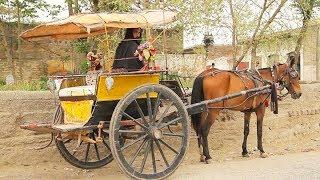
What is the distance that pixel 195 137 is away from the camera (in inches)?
396

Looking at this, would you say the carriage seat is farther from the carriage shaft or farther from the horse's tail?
the horse's tail

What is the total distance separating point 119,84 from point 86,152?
75.7 inches

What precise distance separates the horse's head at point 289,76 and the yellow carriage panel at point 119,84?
420 centimetres

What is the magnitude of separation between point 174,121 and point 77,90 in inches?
57.3

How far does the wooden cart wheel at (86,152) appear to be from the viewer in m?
7.55

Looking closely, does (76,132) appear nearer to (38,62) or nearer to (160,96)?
(160,96)

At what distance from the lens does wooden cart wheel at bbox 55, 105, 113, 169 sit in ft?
24.8

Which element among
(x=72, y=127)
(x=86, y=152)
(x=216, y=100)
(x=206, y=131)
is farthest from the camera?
(x=206, y=131)

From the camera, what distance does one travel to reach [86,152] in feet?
26.2

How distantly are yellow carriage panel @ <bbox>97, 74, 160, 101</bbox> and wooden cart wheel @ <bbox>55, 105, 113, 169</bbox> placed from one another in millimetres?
717

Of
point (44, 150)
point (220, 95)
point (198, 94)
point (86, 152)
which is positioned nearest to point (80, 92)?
point (86, 152)

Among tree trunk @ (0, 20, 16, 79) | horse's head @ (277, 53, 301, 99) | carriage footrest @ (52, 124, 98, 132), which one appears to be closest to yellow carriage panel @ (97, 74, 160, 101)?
carriage footrest @ (52, 124, 98, 132)

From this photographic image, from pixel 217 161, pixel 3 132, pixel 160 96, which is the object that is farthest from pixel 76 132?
pixel 217 161

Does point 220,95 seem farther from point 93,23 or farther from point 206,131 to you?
point 93,23
